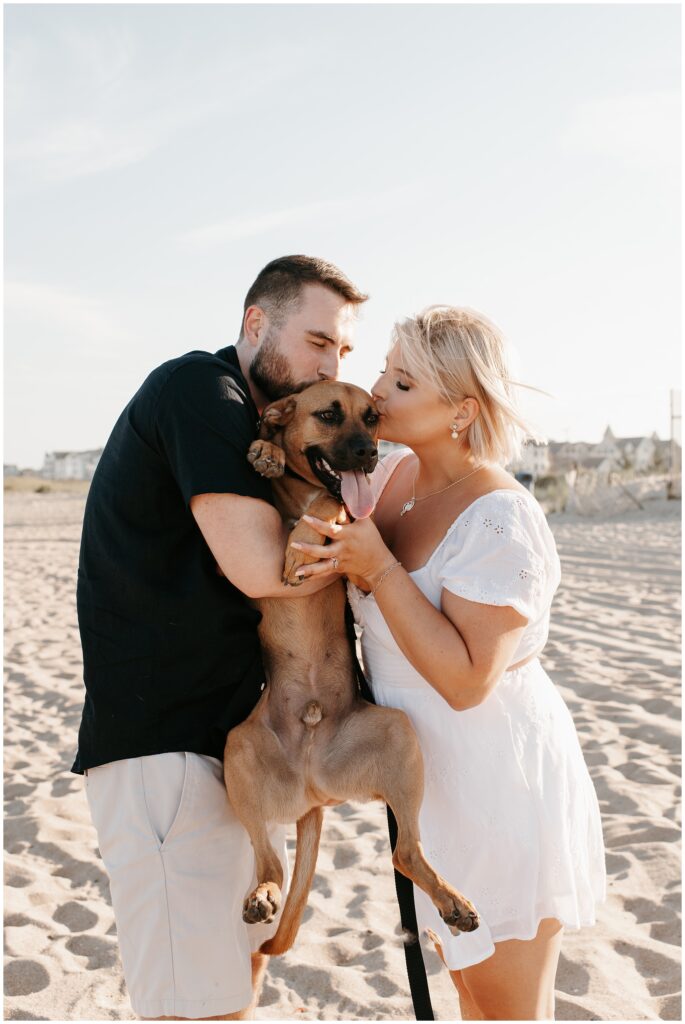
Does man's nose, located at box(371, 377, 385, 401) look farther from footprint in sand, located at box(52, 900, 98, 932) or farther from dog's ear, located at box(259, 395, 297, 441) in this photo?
footprint in sand, located at box(52, 900, 98, 932)

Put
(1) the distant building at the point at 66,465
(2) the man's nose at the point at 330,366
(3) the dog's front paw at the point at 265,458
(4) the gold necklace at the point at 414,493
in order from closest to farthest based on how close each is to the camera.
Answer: (3) the dog's front paw at the point at 265,458 → (4) the gold necklace at the point at 414,493 → (2) the man's nose at the point at 330,366 → (1) the distant building at the point at 66,465

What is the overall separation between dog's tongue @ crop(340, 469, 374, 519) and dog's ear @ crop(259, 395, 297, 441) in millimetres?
272

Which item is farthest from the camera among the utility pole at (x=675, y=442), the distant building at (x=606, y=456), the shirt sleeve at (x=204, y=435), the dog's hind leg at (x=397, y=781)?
the distant building at (x=606, y=456)

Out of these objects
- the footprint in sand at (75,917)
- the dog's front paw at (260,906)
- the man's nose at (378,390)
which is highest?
the man's nose at (378,390)

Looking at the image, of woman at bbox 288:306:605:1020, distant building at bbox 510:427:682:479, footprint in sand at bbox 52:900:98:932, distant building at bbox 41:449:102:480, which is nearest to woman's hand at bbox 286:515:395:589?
woman at bbox 288:306:605:1020

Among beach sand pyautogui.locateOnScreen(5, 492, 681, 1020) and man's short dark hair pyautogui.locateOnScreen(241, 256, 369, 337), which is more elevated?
man's short dark hair pyautogui.locateOnScreen(241, 256, 369, 337)

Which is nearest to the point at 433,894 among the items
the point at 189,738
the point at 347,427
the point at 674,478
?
the point at 189,738

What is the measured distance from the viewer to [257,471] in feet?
8.73

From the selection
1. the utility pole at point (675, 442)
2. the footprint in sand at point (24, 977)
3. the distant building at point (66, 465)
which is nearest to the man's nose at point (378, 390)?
the footprint in sand at point (24, 977)

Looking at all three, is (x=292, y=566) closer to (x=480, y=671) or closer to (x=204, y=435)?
(x=204, y=435)

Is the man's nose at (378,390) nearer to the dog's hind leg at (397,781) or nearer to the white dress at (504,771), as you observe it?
the white dress at (504,771)

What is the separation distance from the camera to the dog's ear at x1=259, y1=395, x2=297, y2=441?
308 cm

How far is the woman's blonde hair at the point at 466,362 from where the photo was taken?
2734mm

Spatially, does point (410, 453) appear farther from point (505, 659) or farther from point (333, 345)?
point (505, 659)
